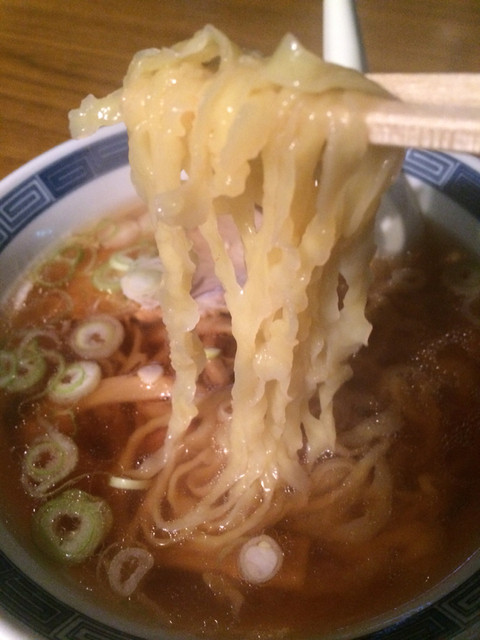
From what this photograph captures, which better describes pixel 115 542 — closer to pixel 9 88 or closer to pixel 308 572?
pixel 308 572

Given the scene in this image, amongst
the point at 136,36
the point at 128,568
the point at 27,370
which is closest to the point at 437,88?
the point at 128,568

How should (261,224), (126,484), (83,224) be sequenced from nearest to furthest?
(261,224), (126,484), (83,224)

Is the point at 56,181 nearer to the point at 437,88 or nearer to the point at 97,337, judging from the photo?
the point at 97,337

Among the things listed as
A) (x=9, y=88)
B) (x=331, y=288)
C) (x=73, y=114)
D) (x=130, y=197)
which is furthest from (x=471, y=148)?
(x=9, y=88)

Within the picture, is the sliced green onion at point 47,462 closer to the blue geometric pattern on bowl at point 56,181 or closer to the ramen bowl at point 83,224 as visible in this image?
the ramen bowl at point 83,224

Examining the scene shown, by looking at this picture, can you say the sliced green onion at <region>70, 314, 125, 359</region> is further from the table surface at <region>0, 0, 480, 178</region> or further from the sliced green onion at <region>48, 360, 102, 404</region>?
the table surface at <region>0, 0, 480, 178</region>

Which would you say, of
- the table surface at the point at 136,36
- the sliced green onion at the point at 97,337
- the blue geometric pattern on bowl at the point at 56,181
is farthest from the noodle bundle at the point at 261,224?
the table surface at the point at 136,36

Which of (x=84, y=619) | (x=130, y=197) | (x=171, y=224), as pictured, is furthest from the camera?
(x=130, y=197)
